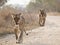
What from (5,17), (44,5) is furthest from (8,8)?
(44,5)

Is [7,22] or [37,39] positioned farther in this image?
[7,22]

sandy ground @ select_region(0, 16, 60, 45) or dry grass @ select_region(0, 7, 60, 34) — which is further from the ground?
dry grass @ select_region(0, 7, 60, 34)

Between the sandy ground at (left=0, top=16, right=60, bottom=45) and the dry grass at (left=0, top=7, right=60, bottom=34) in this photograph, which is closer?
the sandy ground at (left=0, top=16, right=60, bottom=45)

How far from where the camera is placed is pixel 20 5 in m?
6.25

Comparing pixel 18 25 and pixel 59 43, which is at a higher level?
pixel 18 25

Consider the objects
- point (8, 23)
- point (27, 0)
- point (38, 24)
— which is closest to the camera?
point (8, 23)

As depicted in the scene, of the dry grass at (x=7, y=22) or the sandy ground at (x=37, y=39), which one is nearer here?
the sandy ground at (x=37, y=39)

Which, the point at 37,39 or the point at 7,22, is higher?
the point at 7,22

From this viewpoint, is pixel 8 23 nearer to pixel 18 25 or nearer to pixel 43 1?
pixel 18 25

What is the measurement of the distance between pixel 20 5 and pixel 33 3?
1.76m

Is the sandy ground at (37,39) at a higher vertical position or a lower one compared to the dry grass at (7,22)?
lower

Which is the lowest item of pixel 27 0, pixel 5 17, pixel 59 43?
pixel 59 43

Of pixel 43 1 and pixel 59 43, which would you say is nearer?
pixel 59 43

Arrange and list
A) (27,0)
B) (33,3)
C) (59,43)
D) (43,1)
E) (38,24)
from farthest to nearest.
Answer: (43,1), (33,3), (27,0), (38,24), (59,43)
